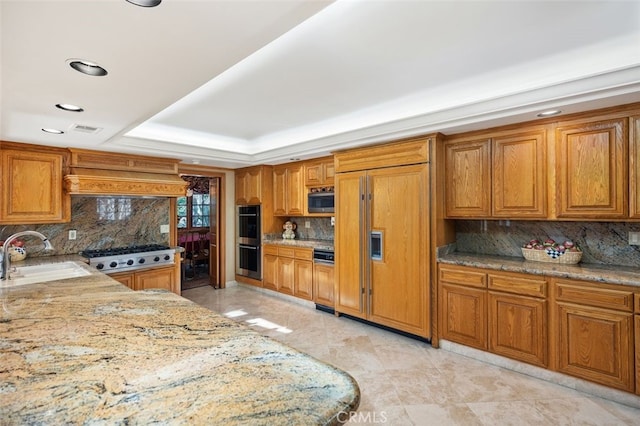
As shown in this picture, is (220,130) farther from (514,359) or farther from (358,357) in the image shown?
(514,359)

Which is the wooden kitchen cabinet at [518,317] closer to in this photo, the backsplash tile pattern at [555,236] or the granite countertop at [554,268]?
the granite countertop at [554,268]

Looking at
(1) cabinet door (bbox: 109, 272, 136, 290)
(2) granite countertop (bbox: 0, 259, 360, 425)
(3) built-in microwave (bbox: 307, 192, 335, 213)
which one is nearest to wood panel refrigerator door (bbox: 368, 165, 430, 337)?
(3) built-in microwave (bbox: 307, 192, 335, 213)

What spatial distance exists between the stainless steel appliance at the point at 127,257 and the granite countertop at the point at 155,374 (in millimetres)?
2076

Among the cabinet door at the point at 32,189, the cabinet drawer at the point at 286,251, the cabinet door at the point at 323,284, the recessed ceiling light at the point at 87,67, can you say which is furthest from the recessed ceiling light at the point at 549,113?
the cabinet door at the point at 32,189

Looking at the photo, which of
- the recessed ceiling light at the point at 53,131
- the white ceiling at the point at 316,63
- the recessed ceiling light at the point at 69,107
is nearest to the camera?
the white ceiling at the point at 316,63

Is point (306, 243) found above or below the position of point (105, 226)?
below

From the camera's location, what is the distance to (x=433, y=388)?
8.00ft

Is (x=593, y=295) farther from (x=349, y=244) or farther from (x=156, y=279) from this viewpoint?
(x=156, y=279)

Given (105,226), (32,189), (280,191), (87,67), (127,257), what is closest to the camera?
(87,67)

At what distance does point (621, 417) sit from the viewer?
209 cm

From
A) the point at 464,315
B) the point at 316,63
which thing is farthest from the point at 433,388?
the point at 316,63

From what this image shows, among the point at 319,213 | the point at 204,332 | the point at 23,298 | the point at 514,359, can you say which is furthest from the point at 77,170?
the point at 514,359

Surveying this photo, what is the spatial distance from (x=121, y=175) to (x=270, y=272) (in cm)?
251

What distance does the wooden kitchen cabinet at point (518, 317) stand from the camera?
8.36 ft
